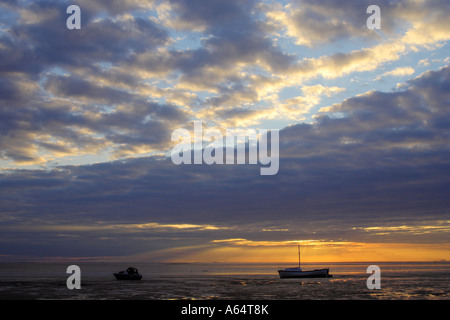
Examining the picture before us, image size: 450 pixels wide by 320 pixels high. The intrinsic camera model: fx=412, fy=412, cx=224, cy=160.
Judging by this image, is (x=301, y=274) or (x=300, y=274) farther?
(x=301, y=274)
